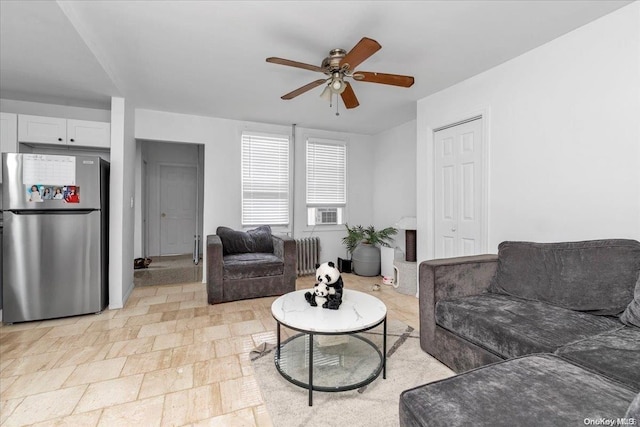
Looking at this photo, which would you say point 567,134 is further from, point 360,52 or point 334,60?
point 334,60

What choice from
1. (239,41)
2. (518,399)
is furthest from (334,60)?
(518,399)

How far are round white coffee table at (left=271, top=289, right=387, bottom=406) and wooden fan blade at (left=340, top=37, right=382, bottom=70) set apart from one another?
166cm

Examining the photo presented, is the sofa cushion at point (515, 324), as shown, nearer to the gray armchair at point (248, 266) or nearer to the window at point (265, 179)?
the gray armchair at point (248, 266)

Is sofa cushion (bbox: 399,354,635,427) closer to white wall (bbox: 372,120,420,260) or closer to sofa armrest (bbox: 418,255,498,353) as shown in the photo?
sofa armrest (bbox: 418,255,498,353)

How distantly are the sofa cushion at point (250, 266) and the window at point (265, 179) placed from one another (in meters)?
1.03

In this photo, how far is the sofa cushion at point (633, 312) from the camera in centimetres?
155

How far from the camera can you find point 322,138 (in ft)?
16.5

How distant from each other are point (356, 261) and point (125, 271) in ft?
10.6

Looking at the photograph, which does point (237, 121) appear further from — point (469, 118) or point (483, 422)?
point (483, 422)

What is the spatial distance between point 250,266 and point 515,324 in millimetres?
2688

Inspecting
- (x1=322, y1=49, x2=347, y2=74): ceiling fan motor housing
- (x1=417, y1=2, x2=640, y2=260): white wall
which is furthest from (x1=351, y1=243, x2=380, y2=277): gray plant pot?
(x1=322, y1=49, x2=347, y2=74): ceiling fan motor housing

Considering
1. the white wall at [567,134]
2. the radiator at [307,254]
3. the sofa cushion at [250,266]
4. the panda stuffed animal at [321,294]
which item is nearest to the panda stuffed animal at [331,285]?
the panda stuffed animal at [321,294]

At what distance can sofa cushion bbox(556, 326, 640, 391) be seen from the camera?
115 centimetres

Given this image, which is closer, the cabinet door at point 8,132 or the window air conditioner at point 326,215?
the cabinet door at point 8,132
